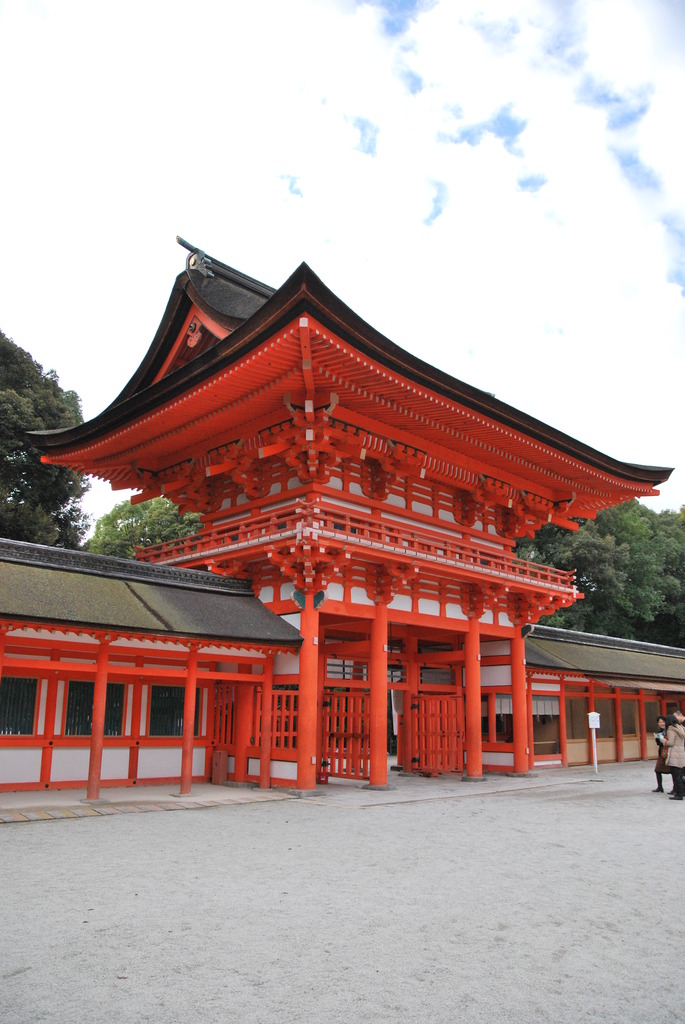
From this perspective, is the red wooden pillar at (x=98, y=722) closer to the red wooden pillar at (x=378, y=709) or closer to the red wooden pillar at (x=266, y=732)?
the red wooden pillar at (x=266, y=732)

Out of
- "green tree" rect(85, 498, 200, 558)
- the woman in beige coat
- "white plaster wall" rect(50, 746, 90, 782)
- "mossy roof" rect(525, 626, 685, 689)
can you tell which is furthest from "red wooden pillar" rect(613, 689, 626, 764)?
"green tree" rect(85, 498, 200, 558)

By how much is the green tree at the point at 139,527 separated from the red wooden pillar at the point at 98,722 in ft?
76.5

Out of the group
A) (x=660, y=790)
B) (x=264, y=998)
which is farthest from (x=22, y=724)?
(x=660, y=790)

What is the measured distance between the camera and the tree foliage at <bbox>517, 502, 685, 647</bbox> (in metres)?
35.2

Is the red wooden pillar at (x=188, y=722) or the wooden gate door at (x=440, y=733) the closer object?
the red wooden pillar at (x=188, y=722)

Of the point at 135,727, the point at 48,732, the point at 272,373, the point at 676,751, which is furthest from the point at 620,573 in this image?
the point at 48,732

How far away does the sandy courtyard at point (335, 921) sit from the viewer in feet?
14.6

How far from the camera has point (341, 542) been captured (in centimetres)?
1480

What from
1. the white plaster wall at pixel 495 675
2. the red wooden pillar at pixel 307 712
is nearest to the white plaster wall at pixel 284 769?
the red wooden pillar at pixel 307 712

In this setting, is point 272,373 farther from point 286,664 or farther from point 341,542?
point 286,664

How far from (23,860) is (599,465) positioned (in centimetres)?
1643

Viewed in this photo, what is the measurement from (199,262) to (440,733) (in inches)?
542

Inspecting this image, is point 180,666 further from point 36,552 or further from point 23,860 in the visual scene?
point 23,860

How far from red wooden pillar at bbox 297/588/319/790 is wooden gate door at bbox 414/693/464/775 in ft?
18.3
